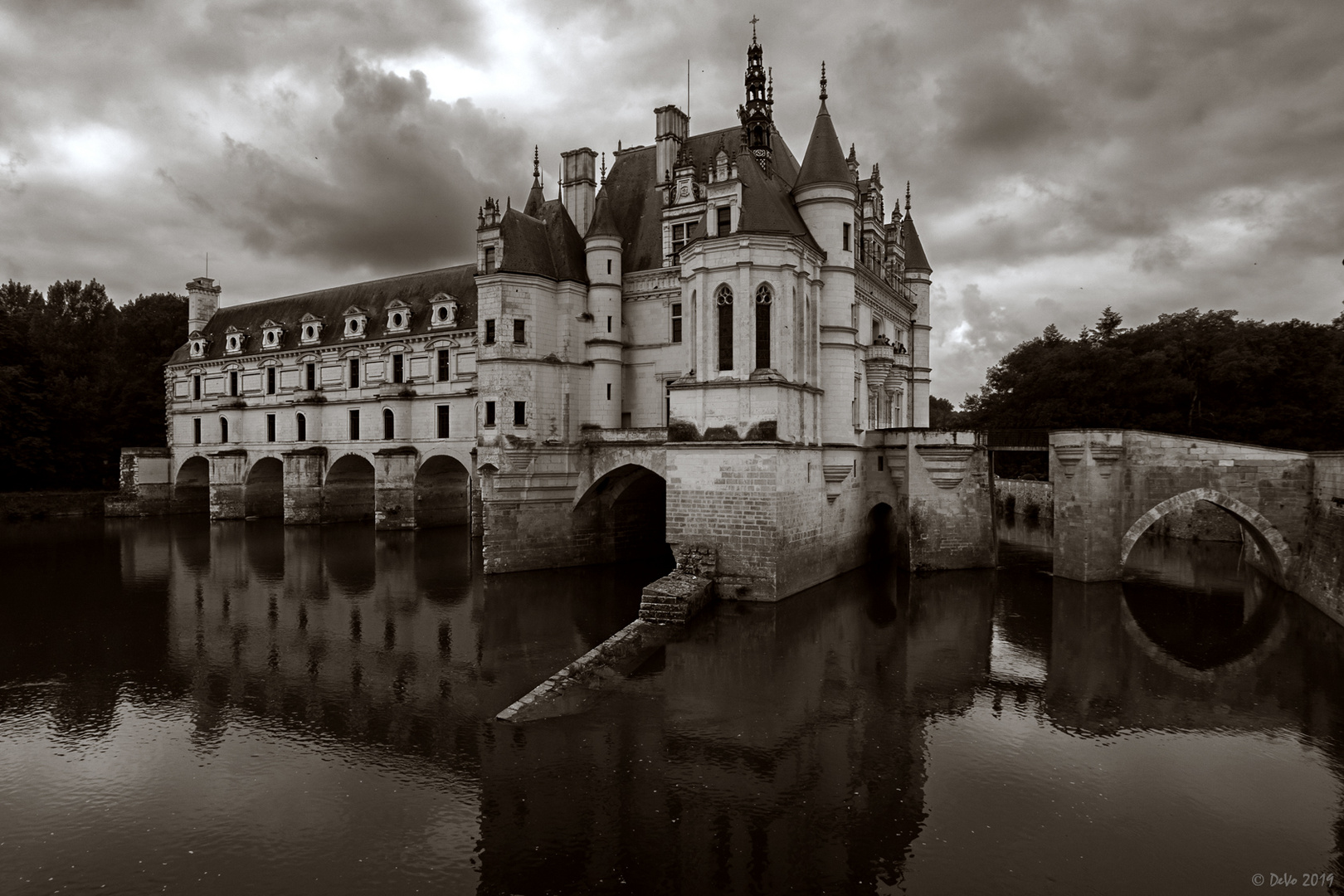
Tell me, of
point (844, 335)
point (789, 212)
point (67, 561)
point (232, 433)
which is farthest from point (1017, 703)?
point (232, 433)

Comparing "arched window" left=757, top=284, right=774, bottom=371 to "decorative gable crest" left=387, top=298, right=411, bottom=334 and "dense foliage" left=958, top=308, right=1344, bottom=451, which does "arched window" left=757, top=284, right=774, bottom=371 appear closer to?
"dense foliage" left=958, top=308, right=1344, bottom=451

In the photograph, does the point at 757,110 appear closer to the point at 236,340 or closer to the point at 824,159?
the point at 824,159

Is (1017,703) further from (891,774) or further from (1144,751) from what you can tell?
(891,774)

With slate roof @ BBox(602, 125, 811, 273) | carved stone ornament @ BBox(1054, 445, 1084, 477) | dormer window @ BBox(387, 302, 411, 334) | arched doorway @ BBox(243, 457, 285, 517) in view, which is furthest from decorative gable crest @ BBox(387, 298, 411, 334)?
carved stone ornament @ BBox(1054, 445, 1084, 477)

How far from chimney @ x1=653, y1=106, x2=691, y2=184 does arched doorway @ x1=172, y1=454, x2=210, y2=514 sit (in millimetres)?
41597

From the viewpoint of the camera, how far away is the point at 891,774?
11.6 meters

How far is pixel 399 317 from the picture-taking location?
41.6 metres

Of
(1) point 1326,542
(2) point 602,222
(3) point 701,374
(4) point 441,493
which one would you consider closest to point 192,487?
(4) point 441,493

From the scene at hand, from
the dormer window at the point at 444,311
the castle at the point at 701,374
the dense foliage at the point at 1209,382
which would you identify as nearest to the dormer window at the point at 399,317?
the castle at the point at 701,374

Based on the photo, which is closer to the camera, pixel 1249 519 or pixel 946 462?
pixel 1249 519

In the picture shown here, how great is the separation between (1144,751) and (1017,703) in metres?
2.70

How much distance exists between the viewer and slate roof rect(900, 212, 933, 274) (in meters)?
36.9

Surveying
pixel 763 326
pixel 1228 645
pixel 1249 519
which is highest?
pixel 763 326

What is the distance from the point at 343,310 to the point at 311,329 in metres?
2.21
